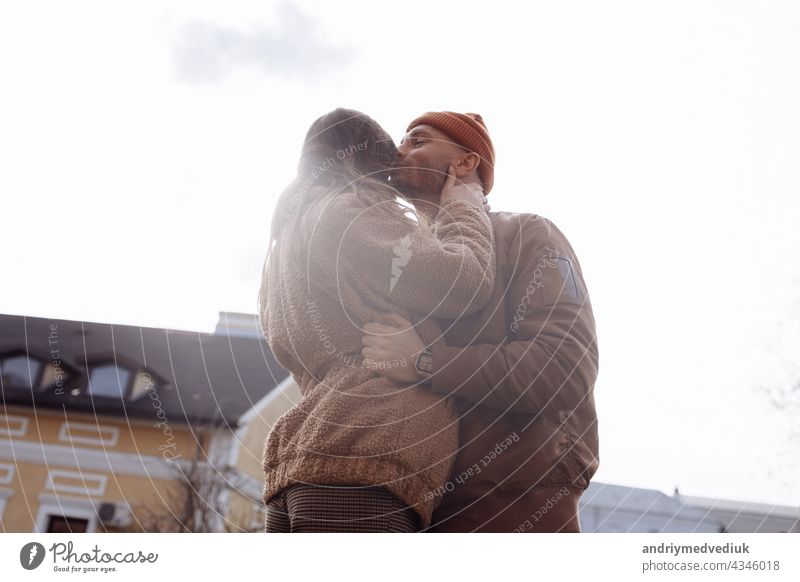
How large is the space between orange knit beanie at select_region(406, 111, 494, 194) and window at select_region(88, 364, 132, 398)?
0.51m

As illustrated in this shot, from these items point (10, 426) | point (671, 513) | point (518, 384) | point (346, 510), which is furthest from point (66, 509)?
point (671, 513)

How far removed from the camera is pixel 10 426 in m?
0.99

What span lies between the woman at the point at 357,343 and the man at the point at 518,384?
17mm

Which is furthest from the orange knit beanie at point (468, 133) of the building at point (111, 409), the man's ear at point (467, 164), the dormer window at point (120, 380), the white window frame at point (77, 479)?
the white window frame at point (77, 479)

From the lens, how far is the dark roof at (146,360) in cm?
100

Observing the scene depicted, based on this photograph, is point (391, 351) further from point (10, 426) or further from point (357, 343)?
point (10, 426)

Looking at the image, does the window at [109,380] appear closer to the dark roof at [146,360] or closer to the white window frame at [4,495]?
the dark roof at [146,360]

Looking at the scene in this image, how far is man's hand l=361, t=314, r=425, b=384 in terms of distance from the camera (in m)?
0.66

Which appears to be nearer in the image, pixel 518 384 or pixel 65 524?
pixel 518 384

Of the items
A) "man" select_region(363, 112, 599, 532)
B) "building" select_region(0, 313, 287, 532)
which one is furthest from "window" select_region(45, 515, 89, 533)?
"man" select_region(363, 112, 599, 532)

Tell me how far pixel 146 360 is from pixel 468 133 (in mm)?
510

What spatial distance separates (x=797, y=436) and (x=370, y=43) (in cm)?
82

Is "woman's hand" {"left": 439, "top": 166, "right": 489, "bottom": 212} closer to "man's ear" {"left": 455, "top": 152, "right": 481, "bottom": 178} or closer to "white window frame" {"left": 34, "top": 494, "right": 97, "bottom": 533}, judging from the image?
"man's ear" {"left": 455, "top": 152, "right": 481, "bottom": 178}
